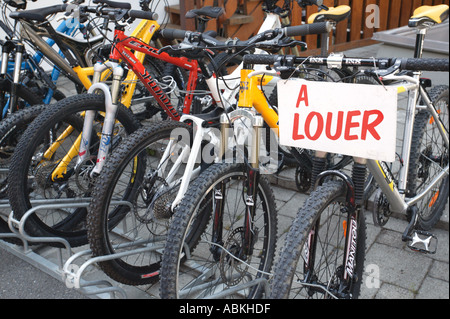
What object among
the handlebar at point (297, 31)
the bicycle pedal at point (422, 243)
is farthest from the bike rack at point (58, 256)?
the bicycle pedal at point (422, 243)

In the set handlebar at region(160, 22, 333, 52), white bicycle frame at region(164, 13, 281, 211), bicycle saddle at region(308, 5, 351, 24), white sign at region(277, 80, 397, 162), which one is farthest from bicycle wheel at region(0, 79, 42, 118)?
white sign at region(277, 80, 397, 162)

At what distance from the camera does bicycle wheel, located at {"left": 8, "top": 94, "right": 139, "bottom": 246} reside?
272 centimetres

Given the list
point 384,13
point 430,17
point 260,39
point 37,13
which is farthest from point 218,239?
point 384,13

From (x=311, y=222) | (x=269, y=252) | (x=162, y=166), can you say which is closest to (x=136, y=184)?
(x=162, y=166)

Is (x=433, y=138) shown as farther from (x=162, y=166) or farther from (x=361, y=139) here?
(x=162, y=166)

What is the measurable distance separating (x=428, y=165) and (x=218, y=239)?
155cm

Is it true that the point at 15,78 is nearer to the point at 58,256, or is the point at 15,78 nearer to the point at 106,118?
the point at 106,118

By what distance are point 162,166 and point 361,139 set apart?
1.35m

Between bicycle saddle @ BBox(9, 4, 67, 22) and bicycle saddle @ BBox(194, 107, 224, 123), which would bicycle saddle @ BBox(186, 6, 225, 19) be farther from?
bicycle saddle @ BBox(9, 4, 67, 22)

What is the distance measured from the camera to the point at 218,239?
2.46 m

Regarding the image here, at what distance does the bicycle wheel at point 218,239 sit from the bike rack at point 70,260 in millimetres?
78

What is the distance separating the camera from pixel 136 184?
3.14 m

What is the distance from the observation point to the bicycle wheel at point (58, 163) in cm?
272

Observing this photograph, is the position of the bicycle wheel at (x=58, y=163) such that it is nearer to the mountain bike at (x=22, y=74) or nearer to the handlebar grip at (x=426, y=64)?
the mountain bike at (x=22, y=74)
